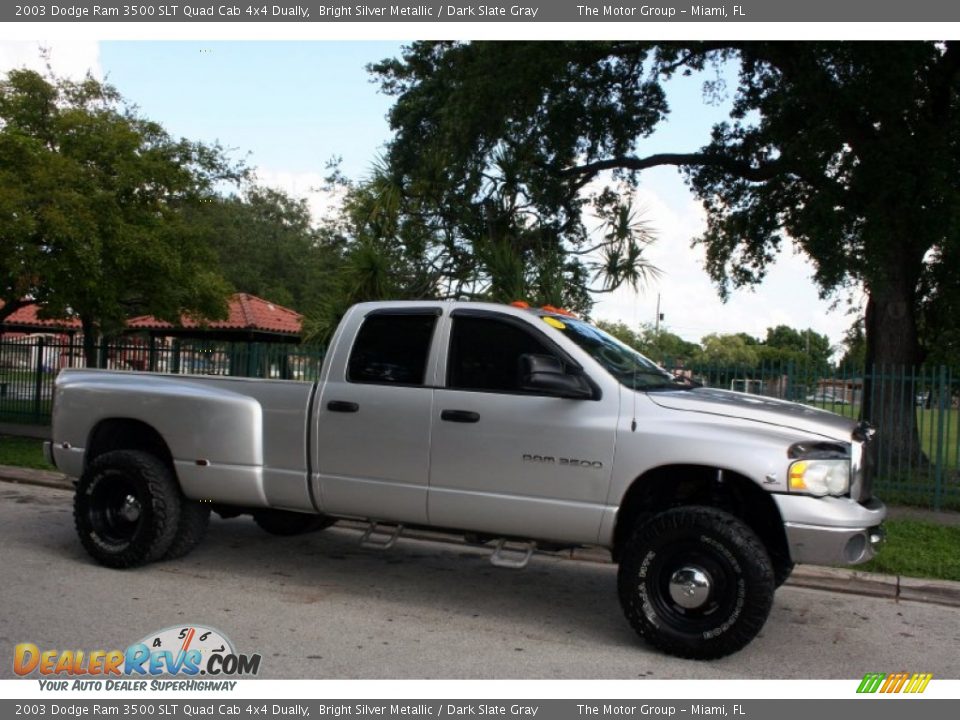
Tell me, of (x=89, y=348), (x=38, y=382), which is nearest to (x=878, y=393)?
(x=89, y=348)

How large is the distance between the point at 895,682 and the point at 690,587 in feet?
4.03

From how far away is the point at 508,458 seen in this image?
5.55m

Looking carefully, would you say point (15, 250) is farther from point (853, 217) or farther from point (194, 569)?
point (853, 217)

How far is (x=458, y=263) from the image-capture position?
40.0 ft

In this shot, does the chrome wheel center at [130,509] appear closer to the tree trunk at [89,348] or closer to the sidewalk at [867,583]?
the sidewalk at [867,583]

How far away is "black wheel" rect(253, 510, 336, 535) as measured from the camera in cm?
780

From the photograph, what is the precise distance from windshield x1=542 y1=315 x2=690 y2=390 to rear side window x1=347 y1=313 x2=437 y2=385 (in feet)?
2.85

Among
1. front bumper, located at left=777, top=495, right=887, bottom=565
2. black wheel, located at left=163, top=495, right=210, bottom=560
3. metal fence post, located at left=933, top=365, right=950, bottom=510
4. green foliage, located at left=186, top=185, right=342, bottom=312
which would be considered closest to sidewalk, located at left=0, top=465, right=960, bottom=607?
black wheel, located at left=163, top=495, right=210, bottom=560

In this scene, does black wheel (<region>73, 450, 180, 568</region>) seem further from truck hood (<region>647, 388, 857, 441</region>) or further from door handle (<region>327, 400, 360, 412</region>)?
truck hood (<region>647, 388, 857, 441</region>)

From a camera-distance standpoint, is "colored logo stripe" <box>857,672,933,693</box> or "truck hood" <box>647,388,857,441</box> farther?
"truck hood" <box>647,388,857,441</box>

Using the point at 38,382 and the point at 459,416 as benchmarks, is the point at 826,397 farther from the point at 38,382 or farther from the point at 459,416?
the point at 38,382

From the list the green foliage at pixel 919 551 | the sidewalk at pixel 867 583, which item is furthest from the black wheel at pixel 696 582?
the green foliage at pixel 919 551

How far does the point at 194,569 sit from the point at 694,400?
411cm
